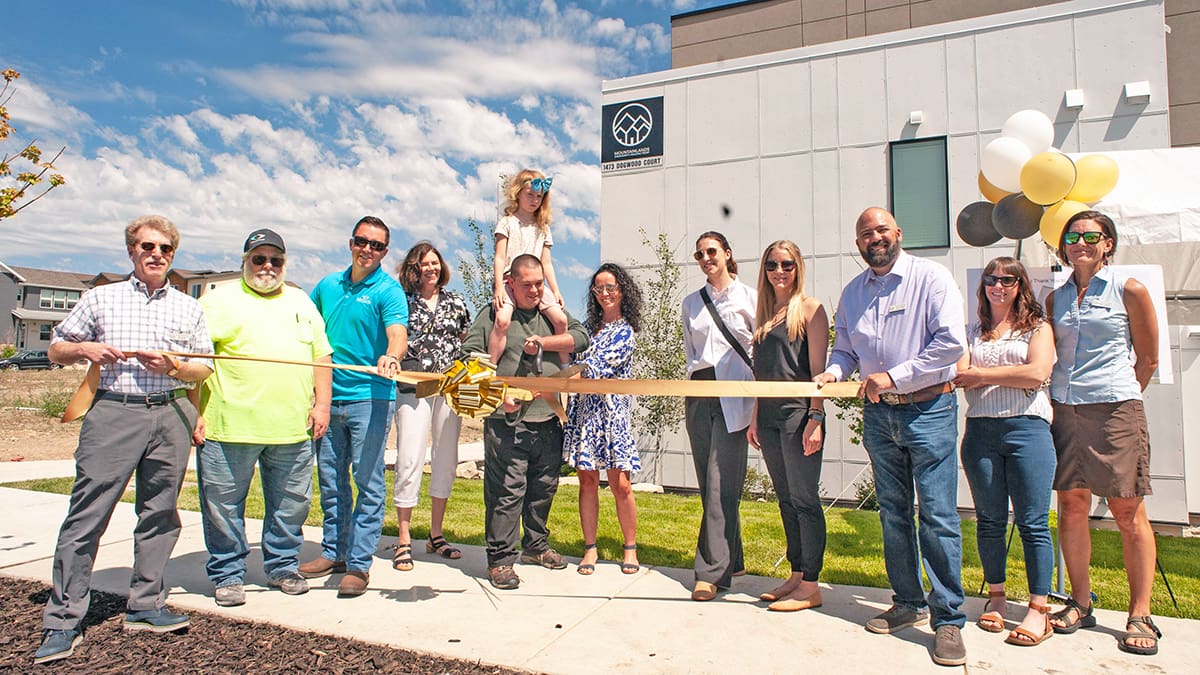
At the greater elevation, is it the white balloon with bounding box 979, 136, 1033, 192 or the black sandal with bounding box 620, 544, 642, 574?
the white balloon with bounding box 979, 136, 1033, 192

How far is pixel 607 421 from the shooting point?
15.5ft

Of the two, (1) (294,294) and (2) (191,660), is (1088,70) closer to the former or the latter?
(1) (294,294)

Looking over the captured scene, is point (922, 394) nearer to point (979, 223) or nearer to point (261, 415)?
point (979, 223)

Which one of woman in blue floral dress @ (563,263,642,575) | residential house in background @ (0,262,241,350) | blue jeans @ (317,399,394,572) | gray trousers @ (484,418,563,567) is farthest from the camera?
residential house in background @ (0,262,241,350)

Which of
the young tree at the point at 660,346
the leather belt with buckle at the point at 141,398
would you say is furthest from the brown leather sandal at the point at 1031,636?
the young tree at the point at 660,346

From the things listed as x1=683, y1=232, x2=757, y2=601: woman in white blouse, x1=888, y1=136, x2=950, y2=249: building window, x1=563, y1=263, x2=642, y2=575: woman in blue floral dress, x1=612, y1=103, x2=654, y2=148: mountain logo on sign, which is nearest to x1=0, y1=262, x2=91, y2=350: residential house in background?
x1=612, y1=103, x2=654, y2=148: mountain logo on sign

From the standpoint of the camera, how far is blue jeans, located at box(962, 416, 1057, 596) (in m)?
3.53

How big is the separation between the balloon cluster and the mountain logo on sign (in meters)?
8.15

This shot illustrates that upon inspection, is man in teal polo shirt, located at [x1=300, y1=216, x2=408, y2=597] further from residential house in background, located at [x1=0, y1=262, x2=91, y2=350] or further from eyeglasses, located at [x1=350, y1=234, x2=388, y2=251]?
residential house in background, located at [x1=0, y1=262, x2=91, y2=350]

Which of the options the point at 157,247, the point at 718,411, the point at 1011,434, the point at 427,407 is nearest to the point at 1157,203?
the point at 1011,434

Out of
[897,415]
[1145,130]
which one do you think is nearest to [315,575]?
[897,415]

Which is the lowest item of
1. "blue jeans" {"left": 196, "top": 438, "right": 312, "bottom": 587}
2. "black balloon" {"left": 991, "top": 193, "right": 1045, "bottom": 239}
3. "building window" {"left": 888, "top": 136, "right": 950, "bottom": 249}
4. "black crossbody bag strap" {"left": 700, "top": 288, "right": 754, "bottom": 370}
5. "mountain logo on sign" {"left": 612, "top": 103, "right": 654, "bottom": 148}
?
"blue jeans" {"left": 196, "top": 438, "right": 312, "bottom": 587}

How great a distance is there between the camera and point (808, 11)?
1734 centimetres

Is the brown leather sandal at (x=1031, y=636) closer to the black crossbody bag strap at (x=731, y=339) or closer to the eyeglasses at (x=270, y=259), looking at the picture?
the black crossbody bag strap at (x=731, y=339)
